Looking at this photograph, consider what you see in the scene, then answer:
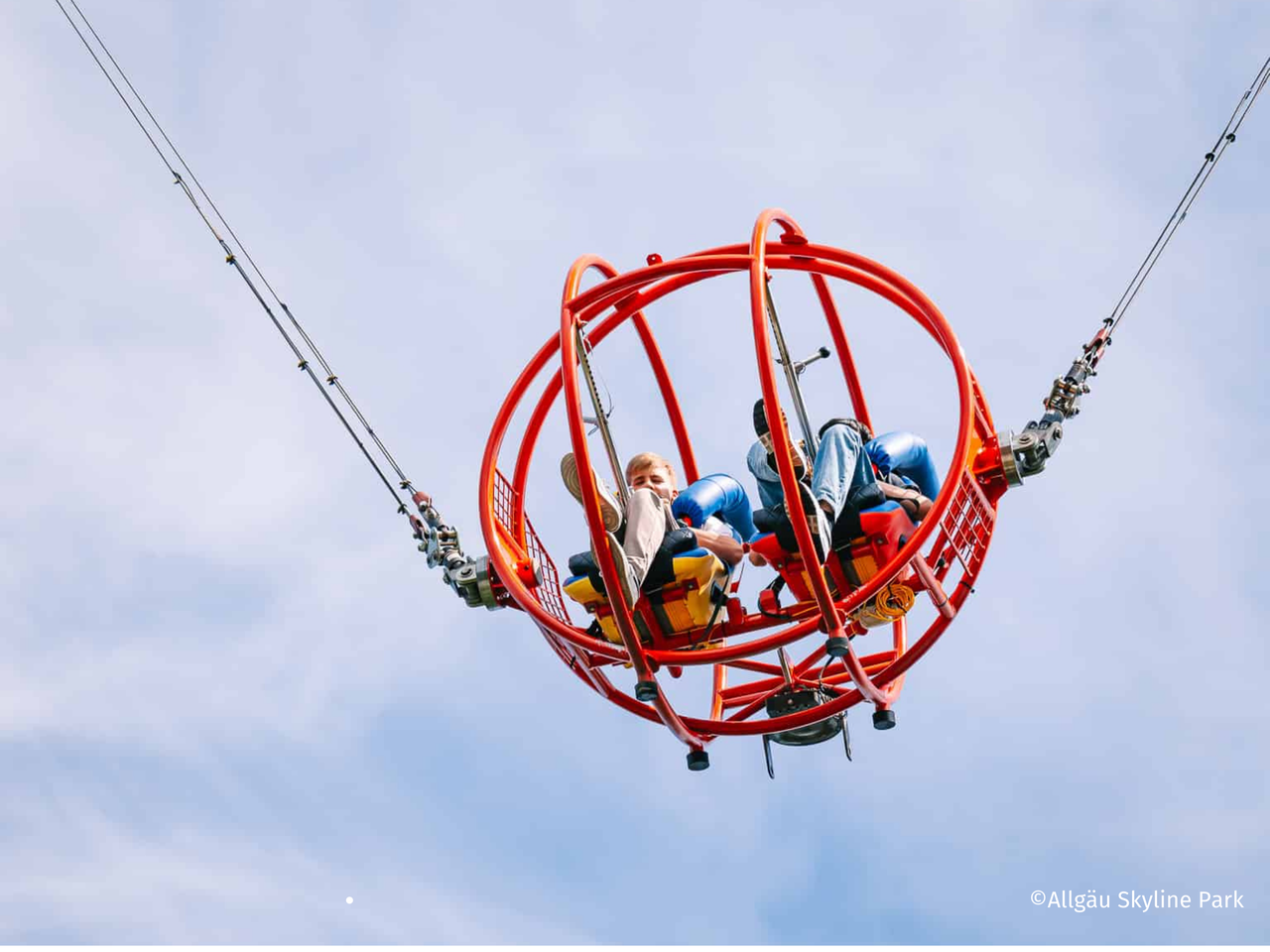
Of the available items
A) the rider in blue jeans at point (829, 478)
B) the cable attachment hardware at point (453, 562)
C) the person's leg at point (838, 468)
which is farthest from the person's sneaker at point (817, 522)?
the cable attachment hardware at point (453, 562)

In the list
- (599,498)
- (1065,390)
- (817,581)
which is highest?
(1065,390)

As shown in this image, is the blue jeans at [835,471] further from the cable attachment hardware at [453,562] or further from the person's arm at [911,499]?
the cable attachment hardware at [453,562]

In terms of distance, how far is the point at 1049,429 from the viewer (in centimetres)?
1432

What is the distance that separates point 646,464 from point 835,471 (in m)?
2.01

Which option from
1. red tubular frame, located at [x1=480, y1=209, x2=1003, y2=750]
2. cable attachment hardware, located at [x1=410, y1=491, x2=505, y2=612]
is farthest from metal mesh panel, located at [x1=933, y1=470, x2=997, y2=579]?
cable attachment hardware, located at [x1=410, y1=491, x2=505, y2=612]

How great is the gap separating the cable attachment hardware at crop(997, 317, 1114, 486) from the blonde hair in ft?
8.31

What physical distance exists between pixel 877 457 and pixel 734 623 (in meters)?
1.59

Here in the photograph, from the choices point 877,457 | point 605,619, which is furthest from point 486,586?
point 877,457

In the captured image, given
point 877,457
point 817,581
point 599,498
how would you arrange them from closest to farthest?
point 817,581 → point 599,498 → point 877,457

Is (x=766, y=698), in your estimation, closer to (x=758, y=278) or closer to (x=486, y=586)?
(x=486, y=586)

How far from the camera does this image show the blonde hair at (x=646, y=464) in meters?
15.5

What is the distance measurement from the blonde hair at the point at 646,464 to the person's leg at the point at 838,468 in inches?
61.7

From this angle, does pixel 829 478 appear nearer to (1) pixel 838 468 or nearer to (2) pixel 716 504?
(1) pixel 838 468

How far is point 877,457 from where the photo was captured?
1473 centimetres
